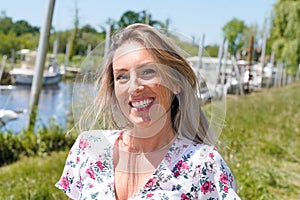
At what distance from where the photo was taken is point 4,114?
7.78 m

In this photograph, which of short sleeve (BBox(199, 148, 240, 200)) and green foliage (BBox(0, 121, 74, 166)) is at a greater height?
short sleeve (BBox(199, 148, 240, 200))

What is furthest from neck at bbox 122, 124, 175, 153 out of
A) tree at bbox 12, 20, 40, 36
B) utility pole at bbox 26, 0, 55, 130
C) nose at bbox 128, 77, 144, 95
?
tree at bbox 12, 20, 40, 36

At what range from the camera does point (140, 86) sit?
1.34m

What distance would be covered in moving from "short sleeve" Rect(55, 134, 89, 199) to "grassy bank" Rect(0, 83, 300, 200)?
0.90 meters

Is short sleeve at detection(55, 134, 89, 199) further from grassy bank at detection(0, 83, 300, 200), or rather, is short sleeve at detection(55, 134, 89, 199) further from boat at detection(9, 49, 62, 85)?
boat at detection(9, 49, 62, 85)

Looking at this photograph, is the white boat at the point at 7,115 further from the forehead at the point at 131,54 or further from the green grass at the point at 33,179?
the forehead at the point at 131,54

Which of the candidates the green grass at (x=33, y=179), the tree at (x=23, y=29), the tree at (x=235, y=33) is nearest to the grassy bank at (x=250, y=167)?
the green grass at (x=33, y=179)

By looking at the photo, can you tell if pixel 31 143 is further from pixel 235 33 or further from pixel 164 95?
pixel 235 33

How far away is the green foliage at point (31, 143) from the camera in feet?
17.8

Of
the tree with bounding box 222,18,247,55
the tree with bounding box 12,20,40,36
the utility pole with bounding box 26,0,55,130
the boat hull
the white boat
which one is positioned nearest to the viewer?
the utility pole with bounding box 26,0,55,130

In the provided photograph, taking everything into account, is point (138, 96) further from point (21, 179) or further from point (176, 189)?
point (21, 179)

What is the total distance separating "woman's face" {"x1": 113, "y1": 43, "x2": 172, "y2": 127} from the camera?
4.42 ft

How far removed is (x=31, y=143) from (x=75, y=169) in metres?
4.17

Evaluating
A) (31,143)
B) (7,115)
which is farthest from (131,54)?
(7,115)
